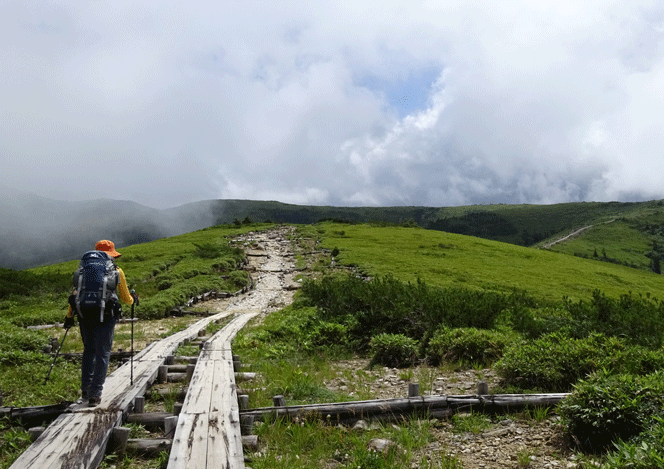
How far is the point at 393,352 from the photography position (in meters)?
12.5

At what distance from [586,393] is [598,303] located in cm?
1136

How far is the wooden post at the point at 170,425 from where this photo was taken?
6.07m

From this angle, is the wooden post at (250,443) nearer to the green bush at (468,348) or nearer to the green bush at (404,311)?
the green bush at (468,348)

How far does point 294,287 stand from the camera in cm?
3709

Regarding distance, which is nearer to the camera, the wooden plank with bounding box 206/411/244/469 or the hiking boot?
the wooden plank with bounding box 206/411/244/469

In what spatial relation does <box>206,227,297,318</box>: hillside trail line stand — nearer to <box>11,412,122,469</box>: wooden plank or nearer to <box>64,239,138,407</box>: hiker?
<box>64,239,138,407</box>: hiker

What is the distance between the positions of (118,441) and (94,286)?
2561 millimetres

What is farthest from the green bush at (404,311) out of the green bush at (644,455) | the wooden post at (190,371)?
the green bush at (644,455)

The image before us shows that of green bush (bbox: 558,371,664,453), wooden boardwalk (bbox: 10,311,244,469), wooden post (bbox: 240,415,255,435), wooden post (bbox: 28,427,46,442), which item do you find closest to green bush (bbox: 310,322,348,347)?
wooden boardwalk (bbox: 10,311,244,469)

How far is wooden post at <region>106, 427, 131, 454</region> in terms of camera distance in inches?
226

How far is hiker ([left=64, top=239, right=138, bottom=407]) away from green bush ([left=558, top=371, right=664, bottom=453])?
7545 mm

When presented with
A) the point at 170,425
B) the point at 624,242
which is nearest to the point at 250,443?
the point at 170,425

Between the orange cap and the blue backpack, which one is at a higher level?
the orange cap

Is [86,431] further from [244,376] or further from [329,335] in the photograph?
[329,335]
